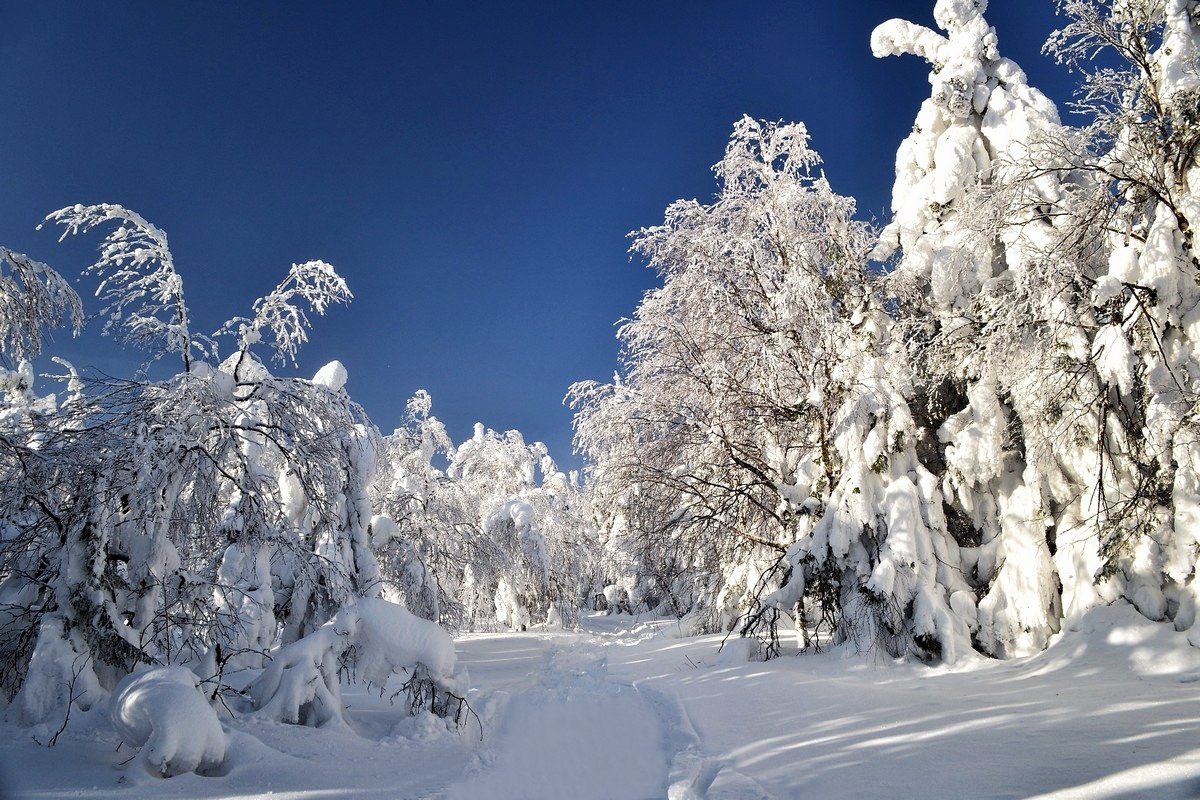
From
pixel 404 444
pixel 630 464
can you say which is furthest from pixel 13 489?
pixel 404 444

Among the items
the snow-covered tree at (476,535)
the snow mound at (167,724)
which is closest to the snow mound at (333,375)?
the snow-covered tree at (476,535)

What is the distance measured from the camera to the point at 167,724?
4258mm

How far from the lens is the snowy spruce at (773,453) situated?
213 inches

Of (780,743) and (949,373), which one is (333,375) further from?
(949,373)

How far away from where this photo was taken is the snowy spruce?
5406 millimetres

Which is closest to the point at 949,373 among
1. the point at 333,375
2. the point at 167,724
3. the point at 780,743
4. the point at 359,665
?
the point at 780,743

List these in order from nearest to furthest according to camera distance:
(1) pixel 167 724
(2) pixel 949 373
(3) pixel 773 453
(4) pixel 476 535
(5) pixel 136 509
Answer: (1) pixel 167 724 → (5) pixel 136 509 → (2) pixel 949 373 → (3) pixel 773 453 → (4) pixel 476 535

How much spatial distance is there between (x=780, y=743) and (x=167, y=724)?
191 inches

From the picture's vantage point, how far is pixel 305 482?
6195 mm

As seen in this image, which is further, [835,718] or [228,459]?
[835,718]

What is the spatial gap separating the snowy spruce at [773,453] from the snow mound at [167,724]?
2 centimetres

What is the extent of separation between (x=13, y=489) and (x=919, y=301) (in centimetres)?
1251

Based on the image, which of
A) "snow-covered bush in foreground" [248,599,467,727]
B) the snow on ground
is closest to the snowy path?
the snow on ground

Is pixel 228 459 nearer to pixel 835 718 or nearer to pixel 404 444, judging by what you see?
pixel 835 718
